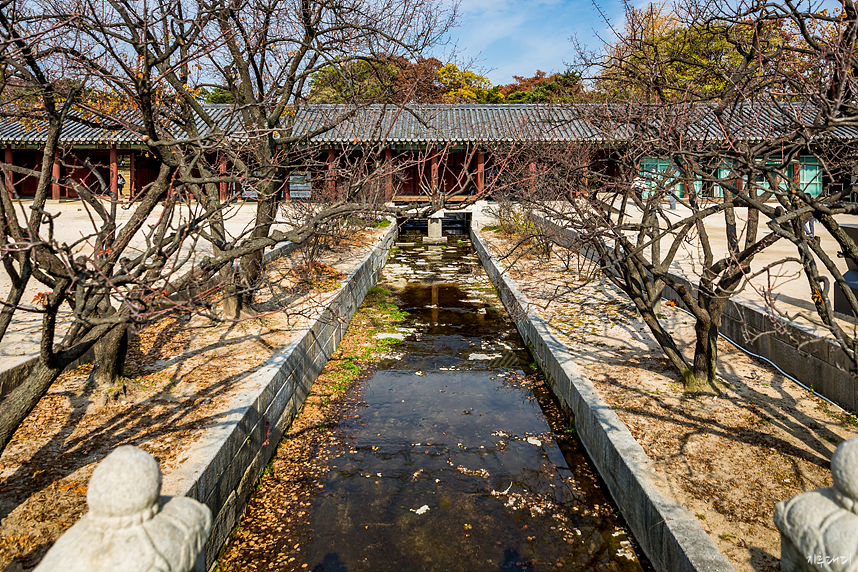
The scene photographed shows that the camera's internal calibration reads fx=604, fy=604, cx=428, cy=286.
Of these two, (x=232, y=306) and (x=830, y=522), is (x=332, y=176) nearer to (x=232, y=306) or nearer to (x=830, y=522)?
(x=232, y=306)

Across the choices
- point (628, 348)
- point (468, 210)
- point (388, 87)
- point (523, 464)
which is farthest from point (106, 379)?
point (468, 210)

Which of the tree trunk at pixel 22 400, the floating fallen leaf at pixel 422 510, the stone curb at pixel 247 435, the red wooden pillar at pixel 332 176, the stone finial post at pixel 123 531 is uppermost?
the red wooden pillar at pixel 332 176

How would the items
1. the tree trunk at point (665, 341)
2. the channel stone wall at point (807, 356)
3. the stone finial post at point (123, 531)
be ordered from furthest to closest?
the tree trunk at point (665, 341) < the channel stone wall at point (807, 356) < the stone finial post at point (123, 531)

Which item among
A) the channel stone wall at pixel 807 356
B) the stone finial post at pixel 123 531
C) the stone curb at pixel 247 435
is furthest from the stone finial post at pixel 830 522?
the stone curb at pixel 247 435

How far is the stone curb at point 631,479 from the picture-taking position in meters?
3.12

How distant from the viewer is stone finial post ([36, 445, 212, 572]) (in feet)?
5.53

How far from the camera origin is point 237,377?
5434 mm

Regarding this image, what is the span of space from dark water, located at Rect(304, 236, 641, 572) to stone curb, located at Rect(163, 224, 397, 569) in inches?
22.9

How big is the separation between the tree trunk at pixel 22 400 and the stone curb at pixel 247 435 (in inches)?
33.3

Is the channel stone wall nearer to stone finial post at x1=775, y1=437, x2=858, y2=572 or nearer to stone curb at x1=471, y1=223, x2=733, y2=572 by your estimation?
stone curb at x1=471, y1=223, x2=733, y2=572

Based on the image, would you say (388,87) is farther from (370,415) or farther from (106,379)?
(106,379)

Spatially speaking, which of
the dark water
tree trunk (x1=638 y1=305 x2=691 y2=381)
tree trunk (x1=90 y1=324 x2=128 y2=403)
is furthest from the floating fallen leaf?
tree trunk (x1=90 y1=324 x2=128 y2=403)

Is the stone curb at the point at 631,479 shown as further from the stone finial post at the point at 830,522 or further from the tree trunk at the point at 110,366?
the tree trunk at the point at 110,366

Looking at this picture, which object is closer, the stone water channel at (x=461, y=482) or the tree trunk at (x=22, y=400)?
the tree trunk at (x=22, y=400)
